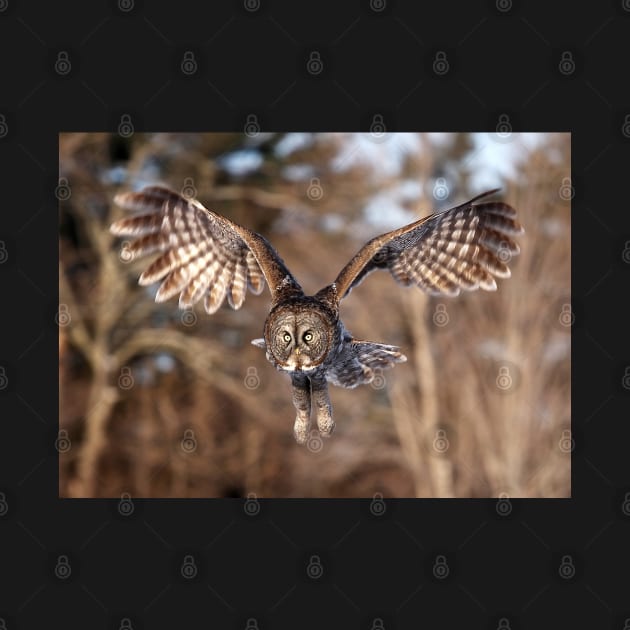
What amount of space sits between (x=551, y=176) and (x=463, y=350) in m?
4.04

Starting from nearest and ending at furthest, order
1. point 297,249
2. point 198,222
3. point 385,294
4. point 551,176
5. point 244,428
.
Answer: point 198,222
point 551,176
point 385,294
point 297,249
point 244,428

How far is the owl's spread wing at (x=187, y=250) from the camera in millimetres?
7340

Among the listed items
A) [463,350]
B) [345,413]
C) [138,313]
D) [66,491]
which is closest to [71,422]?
[66,491]


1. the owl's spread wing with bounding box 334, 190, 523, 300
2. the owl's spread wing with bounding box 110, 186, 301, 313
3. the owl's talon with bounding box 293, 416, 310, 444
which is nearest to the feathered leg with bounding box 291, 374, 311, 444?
the owl's talon with bounding box 293, 416, 310, 444

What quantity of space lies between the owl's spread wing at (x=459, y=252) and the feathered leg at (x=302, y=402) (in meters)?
1.38

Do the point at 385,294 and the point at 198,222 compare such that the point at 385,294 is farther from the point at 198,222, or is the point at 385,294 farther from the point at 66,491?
the point at 198,222

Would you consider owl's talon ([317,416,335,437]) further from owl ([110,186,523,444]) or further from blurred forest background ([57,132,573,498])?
blurred forest background ([57,132,573,498])

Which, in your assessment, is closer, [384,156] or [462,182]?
[462,182]

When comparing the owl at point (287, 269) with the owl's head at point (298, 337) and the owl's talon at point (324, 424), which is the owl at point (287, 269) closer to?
the owl's talon at point (324, 424)

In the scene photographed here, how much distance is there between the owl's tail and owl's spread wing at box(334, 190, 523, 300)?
34.2 inches

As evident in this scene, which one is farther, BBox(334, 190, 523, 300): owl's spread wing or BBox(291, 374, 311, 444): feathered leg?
BBox(334, 190, 523, 300): owl's spread wing

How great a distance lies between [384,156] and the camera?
795 inches

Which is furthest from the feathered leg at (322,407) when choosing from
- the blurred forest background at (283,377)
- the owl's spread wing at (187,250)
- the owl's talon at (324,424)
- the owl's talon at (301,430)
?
the blurred forest background at (283,377)

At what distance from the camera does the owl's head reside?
595 cm
